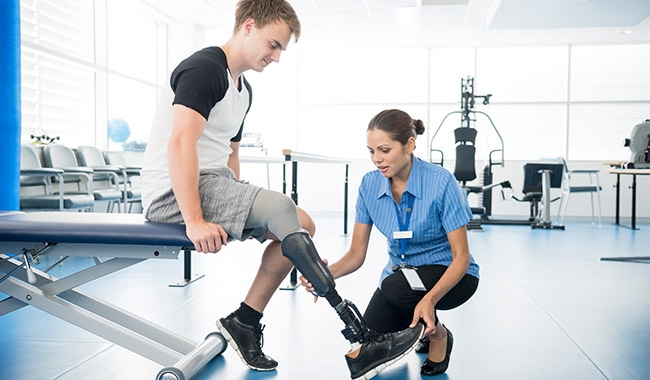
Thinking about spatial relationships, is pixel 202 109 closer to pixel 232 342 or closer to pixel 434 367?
pixel 232 342

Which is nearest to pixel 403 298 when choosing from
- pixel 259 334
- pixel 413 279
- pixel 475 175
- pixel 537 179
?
pixel 413 279

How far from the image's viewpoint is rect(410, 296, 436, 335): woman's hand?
1484 millimetres

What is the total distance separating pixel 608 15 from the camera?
6.16 metres

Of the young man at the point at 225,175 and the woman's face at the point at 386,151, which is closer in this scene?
the young man at the point at 225,175

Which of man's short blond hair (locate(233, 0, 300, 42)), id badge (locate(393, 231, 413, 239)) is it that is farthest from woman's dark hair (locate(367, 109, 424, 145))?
man's short blond hair (locate(233, 0, 300, 42))

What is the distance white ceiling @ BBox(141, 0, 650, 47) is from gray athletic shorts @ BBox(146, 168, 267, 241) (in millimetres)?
4919

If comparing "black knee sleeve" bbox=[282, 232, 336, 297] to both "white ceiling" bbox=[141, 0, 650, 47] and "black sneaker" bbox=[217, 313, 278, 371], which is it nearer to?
"black sneaker" bbox=[217, 313, 278, 371]

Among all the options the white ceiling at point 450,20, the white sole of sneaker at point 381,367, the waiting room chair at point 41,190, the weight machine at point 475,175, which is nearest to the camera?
the white sole of sneaker at point 381,367

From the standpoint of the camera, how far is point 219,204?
142 cm

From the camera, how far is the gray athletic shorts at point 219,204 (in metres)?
1.39

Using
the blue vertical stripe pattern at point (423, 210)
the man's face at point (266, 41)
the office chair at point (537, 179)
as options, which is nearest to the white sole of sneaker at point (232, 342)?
the blue vertical stripe pattern at point (423, 210)

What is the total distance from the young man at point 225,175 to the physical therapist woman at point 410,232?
0.79 feet

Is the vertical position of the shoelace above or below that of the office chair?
below

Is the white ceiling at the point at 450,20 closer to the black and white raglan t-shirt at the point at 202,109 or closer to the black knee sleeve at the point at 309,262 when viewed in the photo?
the black and white raglan t-shirt at the point at 202,109
